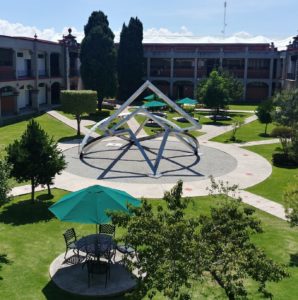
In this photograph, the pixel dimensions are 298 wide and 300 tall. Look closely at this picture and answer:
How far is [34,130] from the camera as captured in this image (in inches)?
858

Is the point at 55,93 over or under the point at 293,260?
over

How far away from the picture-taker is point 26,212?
21.0m

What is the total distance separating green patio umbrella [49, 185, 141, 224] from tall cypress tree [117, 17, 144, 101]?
194 feet

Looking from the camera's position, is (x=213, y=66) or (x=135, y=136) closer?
(x=135, y=136)

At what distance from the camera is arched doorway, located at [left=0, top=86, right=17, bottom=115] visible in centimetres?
5175

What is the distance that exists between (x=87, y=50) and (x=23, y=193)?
38.3 meters

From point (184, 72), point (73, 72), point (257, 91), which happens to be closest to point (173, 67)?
point (184, 72)

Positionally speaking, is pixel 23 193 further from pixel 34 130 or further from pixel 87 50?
pixel 87 50

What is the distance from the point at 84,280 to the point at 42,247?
3500mm

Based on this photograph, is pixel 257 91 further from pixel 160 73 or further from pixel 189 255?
pixel 189 255

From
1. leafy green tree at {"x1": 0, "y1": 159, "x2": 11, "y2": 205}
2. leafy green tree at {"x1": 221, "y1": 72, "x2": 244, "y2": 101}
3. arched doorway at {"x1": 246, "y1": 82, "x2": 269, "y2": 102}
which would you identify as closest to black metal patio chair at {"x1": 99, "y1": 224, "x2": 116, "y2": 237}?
leafy green tree at {"x1": 0, "y1": 159, "x2": 11, "y2": 205}

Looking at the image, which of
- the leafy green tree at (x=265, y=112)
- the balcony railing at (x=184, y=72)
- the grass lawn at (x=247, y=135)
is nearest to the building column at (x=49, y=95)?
the balcony railing at (x=184, y=72)

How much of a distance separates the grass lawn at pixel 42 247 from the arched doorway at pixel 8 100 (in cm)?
3196

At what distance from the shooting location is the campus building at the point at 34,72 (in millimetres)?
51938
